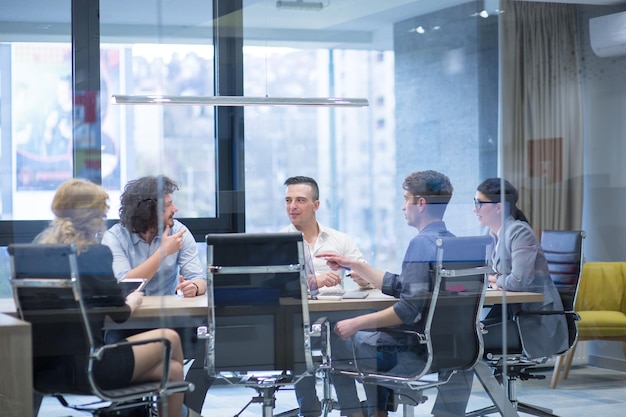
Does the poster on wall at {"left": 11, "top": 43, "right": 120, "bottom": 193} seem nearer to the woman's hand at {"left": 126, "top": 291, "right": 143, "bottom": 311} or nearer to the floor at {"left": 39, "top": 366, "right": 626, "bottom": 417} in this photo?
the woman's hand at {"left": 126, "top": 291, "right": 143, "bottom": 311}

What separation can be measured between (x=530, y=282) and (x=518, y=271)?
0.09 metres

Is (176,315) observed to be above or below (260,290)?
below

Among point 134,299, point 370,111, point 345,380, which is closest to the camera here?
point 134,299

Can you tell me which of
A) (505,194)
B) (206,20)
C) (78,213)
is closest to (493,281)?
(505,194)

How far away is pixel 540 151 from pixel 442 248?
3.72ft

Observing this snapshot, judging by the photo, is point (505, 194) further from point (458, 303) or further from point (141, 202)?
point (141, 202)

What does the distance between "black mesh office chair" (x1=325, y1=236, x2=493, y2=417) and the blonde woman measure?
0.83 metres

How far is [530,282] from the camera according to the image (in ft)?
17.0

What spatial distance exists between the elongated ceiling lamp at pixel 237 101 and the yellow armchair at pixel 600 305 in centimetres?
157

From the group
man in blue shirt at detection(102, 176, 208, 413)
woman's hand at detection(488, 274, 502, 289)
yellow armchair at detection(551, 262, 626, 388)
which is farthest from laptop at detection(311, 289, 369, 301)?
yellow armchair at detection(551, 262, 626, 388)

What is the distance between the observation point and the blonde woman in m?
4.18

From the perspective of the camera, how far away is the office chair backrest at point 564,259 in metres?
5.23

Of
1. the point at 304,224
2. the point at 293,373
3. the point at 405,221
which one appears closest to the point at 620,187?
the point at 405,221

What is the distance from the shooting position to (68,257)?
13.7ft
